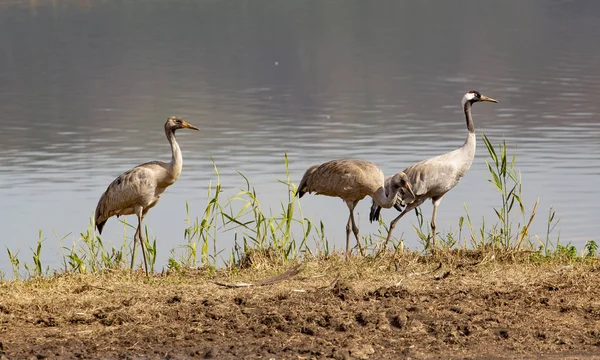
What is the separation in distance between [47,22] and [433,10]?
65.7 ft

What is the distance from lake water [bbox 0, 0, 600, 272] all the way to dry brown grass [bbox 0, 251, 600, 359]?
2991 mm

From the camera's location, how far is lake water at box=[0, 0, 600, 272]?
611 inches

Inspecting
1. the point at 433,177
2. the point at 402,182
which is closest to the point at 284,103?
the point at 433,177

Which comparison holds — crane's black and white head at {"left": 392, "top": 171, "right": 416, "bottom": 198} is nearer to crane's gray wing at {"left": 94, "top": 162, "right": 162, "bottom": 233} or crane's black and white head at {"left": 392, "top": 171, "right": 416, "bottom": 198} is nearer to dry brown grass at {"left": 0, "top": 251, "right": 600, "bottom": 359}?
dry brown grass at {"left": 0, "top": 251, "right": 600, "bottom": 359}

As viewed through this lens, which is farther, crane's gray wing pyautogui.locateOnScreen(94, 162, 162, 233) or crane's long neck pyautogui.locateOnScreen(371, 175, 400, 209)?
crane's long neck pyautogui.locateOnScreen(371, 175, 400, 209)

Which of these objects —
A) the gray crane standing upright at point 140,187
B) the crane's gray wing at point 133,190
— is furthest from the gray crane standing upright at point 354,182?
the crane's gray wing at point 133,190

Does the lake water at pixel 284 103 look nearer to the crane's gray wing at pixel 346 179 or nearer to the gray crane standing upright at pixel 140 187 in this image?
the crane's gray wing at pixel 346 179

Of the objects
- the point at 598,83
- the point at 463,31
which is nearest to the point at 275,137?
the point at 598,83

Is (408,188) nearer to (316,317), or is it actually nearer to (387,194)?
(387,194)

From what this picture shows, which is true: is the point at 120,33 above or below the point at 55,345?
above

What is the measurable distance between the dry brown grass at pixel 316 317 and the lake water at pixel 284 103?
2.99 metres

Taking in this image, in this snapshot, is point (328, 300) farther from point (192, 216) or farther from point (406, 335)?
point (192, 216)

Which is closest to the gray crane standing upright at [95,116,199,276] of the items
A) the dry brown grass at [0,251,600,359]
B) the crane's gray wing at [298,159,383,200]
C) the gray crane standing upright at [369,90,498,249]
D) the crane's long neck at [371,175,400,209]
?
the crane's gray wing at [298,159,383,200]

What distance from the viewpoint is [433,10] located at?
62.5 m
